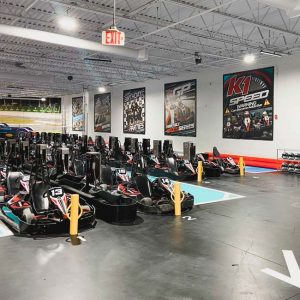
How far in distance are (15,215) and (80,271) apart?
6.89ft

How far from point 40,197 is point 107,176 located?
2136mm

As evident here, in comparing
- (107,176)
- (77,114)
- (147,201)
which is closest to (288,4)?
(147,201)

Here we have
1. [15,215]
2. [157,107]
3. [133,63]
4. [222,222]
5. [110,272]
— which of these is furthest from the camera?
[157,107]

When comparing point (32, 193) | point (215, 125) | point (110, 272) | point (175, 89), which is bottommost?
point (110, 272)

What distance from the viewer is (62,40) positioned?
9.93 m

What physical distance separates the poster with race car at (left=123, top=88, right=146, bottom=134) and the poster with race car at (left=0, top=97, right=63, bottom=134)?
1039 cm

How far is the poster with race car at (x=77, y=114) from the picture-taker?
26.3 metres

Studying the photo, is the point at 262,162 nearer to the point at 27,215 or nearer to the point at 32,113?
the point at 27,215

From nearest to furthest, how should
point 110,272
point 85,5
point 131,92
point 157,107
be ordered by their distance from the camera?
point 110,272
point 85,5
point 157,107
point 131,92

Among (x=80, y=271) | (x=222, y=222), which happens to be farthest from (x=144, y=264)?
(x=222, y=222)

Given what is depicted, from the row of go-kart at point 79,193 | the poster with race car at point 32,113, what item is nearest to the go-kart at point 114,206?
the row of go-kart at point 79,193

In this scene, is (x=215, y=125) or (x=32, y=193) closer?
(x=32, y=193)

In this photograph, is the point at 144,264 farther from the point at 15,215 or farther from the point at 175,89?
the point at 175,89

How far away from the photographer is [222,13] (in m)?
8.71
